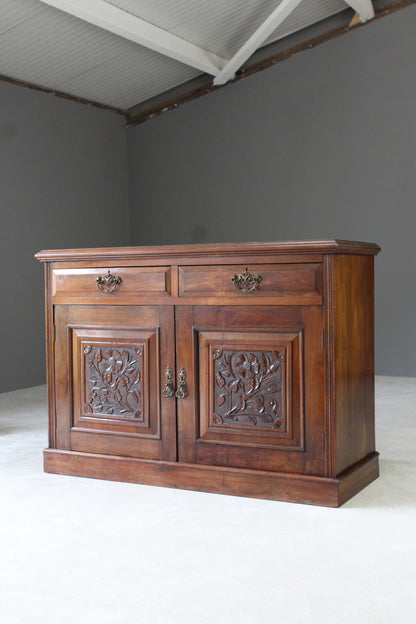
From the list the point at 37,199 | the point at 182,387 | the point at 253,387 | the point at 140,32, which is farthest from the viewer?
the point at 37,199

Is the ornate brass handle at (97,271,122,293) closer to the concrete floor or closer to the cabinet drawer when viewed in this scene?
the cabinet drawer

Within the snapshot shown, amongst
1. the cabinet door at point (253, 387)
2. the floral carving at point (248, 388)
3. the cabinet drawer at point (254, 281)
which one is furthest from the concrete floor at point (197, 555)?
the cabinet drawer at point (254, 281)

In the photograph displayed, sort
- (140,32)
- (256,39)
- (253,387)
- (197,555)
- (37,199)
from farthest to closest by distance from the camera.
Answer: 1. (37,199)
2. (256,39)
3. (140,32)
4. (253,387)
5. (197,555)

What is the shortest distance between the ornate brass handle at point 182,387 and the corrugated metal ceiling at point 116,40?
358 cm

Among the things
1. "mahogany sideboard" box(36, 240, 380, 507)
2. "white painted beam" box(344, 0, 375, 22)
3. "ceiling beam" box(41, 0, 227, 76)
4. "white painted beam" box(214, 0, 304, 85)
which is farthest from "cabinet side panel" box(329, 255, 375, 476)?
"white painted beam" box(344, 0, 375, 22)

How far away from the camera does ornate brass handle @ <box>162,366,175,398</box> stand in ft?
8.86

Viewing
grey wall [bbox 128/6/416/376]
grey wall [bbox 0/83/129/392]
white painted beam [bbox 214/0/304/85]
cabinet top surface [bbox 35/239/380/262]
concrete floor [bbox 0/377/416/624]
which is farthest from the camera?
grey wall [bbox 128/6/416/376]

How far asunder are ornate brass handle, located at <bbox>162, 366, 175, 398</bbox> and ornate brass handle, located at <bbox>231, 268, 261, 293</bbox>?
43cm

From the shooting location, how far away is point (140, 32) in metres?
5.66

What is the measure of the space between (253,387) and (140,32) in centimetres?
408

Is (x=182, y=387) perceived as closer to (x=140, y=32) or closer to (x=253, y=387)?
(x=253, y=387)

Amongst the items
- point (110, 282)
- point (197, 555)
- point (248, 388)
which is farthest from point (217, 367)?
point (197, 555)

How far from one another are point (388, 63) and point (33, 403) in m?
4.17

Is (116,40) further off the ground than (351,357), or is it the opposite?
(116,40)
